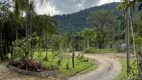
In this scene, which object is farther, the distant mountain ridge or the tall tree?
the distant mountain ridge

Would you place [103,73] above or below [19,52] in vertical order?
below

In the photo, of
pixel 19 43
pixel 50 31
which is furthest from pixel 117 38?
pixel 19 43

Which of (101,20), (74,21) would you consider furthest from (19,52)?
(74,21)

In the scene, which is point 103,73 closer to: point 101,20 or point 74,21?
point 101,20

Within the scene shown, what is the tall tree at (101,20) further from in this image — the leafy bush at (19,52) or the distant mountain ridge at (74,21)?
the leafy bush at (19,52)

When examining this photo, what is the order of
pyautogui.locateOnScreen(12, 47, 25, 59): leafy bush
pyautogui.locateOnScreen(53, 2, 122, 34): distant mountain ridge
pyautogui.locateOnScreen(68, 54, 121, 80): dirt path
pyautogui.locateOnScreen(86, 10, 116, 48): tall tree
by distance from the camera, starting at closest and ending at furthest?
pyautogui.locateOnScreen(68, 54, 121, 80): dirt path < pyautogui.locateOnScreen(12, 47, 25, 59): leafy bush < pyautogui.locateOnScreen(86, 10, 116, 48): tall tree < pyautogui.locateOnScreen(53, 2, 122, 34): distant mountain ridge

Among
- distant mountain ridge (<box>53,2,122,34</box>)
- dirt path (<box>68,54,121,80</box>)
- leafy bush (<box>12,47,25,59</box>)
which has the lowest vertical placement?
dirt path (<box>68,54,121,80</box>)

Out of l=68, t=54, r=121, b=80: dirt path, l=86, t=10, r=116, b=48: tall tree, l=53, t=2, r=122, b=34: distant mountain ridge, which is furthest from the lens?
l=53, t=2, r=122, b=34: distant mountain ridge

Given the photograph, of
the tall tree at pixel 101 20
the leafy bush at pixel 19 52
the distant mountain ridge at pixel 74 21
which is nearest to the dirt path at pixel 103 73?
the leafy bush at pixel 19 52

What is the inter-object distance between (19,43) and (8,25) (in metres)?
7.96

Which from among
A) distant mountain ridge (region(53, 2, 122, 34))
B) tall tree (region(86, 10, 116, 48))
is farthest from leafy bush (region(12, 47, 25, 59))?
distant mountain ridge (region(53, 2, 122, 34))

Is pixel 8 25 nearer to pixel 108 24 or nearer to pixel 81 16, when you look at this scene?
pixel 108 24

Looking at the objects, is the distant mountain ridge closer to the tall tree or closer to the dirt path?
the tall tree

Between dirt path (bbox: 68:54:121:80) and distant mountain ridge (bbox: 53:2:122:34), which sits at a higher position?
distant mountain ridge (bbox: 53:2:122:34)
